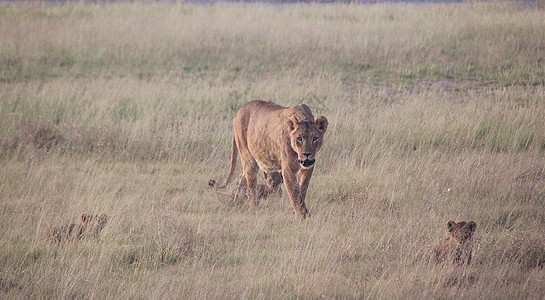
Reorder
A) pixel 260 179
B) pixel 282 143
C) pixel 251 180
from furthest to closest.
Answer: pixel 260 179 < pixel 251 180 < pixel 282 143

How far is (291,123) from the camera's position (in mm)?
5422

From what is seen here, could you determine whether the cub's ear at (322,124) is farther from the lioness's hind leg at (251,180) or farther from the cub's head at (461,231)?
the cub's head at (461,231)

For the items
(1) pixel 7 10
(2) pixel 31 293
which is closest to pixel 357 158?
(2) pixel 31 293

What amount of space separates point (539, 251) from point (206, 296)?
275 cm

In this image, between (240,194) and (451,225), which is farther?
(240,194)

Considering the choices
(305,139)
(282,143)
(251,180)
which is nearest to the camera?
(305,139)

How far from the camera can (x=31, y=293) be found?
14.1 feet

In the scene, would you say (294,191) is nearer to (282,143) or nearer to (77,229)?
(282,143)

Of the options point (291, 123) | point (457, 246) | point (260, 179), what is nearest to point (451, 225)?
point (457, 246)

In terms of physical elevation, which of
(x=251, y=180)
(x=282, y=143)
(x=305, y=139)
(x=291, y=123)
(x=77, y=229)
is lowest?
(x=77, y=229)

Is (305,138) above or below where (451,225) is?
above

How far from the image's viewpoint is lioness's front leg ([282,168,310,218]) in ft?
18.3

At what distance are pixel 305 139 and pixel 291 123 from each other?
235mm

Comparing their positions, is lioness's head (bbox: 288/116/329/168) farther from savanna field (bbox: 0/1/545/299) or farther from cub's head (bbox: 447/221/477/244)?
cub's head (bbox: 447/221/477/244)
